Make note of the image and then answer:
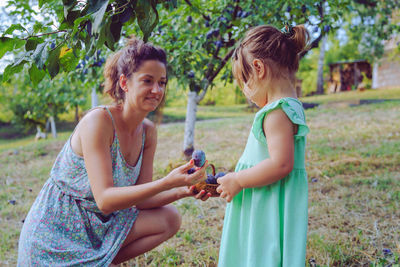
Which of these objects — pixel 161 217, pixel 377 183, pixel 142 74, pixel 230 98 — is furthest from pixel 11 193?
pixel 230 98

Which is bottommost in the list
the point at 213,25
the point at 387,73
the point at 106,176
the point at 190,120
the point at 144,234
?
the point at 144,234

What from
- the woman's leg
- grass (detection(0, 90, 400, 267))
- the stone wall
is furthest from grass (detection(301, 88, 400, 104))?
the woman's leg

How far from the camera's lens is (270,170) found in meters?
1.25

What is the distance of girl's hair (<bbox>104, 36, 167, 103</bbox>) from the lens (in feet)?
5.45

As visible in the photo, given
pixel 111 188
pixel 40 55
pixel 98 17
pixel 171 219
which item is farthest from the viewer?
pixel 171 219

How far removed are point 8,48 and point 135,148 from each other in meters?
0.89

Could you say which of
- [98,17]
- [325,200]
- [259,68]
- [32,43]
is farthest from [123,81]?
[325,200]

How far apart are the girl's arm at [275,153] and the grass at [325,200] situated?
2.89 feet

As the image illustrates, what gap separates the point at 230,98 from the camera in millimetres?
16781

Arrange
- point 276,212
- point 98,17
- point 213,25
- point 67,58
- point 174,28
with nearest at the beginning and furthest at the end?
point 98,17, point 67,58, point 276,212, point 213,25, point 174,28

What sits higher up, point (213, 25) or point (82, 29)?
point (213, 25)

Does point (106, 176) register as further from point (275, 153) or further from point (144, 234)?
point (275, 153)

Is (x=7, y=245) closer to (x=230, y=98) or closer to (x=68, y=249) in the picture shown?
(x=68, y=249)

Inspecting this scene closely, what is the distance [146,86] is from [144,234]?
78cm
